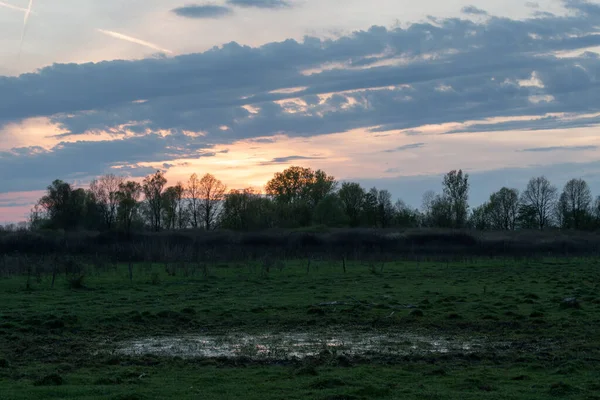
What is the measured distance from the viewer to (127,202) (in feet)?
357

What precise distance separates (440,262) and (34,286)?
31547 mm

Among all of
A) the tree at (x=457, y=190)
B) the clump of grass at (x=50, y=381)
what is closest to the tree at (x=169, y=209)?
the tree at (x=457, y=190)

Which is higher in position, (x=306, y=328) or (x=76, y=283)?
(x=76, y=283)

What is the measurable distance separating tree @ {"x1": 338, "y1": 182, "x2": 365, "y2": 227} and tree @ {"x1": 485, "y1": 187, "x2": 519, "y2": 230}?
1149 inches

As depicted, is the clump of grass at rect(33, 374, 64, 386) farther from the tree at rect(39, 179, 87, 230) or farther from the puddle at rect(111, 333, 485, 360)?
the tree at rect(39, 179, 87, 230)

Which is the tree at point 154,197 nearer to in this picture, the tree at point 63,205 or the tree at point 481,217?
the tree at point 63,205

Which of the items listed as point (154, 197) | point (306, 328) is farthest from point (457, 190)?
point (306, 328)

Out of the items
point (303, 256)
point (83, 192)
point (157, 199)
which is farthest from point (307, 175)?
point (303, 256)

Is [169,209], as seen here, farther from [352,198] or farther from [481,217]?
[481,217]

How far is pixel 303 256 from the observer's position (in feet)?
178

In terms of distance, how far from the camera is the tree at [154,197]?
119m

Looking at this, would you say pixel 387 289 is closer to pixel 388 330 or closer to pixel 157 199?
pixel 388 330

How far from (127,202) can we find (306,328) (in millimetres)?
93473

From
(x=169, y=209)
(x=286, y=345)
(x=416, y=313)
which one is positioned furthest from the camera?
(x=169, y=209)
